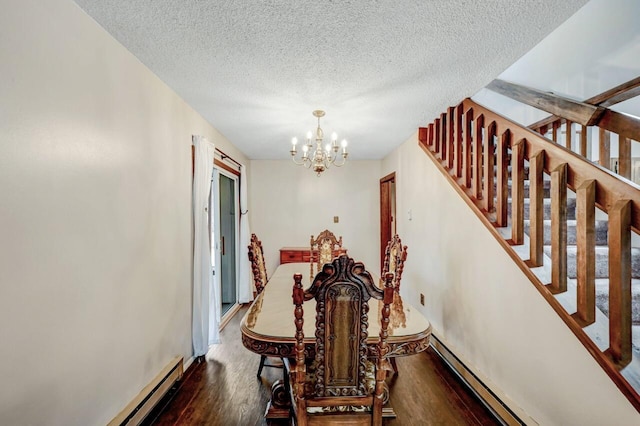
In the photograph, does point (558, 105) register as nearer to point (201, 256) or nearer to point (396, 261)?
point (396, 261)

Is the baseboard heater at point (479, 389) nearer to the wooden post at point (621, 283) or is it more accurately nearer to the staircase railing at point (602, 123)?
the wooden post at point (621, 283)

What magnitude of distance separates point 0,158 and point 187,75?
139cm

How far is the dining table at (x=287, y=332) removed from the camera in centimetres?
168

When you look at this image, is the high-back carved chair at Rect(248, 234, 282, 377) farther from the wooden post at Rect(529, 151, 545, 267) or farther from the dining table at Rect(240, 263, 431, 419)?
the wooden post at Rect(529, 151, 545, 267)

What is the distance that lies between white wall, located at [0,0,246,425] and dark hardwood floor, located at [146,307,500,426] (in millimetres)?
355

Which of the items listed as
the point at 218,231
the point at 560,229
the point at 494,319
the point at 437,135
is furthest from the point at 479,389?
the point at 218,231

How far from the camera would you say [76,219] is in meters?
1.55

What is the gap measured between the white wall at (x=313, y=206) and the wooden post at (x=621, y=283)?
4336 mm

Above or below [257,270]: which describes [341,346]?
below

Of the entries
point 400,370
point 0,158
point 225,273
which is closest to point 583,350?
point 400,370

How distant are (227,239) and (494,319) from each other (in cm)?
357

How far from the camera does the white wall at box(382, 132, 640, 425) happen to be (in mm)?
1614

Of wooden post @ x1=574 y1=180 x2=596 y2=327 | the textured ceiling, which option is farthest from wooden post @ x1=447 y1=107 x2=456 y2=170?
wooden post @ x1=574 y1=180 x2=596 y2=327

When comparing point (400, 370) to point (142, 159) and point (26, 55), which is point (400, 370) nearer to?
point (142, 159)
